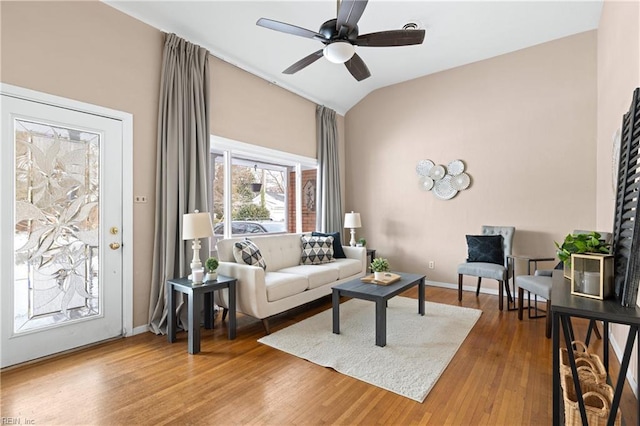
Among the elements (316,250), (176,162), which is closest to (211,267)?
(176,162)

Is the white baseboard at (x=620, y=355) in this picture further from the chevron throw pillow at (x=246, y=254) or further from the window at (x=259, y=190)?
the window at (x=259, y=190)

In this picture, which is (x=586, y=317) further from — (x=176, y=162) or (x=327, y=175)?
(x=327, y=175)

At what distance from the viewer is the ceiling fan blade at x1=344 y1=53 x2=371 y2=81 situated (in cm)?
300

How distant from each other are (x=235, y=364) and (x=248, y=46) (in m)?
3.55

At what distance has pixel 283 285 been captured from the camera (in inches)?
133

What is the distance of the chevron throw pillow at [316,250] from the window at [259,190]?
2.51ft

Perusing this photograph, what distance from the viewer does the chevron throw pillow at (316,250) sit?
14.6 feet

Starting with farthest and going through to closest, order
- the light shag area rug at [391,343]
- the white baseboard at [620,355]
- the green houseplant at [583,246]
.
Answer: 1. the light shag area rug at [391,343]
2. the white baseboard at [620,355]
3. the green houseplant at [583,246]

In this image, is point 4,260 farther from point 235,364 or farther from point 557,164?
point 557,164

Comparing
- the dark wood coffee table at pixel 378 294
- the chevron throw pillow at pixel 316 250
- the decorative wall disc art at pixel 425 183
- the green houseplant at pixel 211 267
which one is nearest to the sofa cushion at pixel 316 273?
the chevron throw pillow at pixel 316 250

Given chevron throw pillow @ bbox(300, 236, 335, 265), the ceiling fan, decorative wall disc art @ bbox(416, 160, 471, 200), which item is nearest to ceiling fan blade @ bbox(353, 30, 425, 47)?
the ceiling fan

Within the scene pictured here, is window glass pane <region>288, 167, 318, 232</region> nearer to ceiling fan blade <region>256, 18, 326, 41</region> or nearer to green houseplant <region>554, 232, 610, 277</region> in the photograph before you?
→ ceiling fan blade <region>256, 18, 326, 41</region>

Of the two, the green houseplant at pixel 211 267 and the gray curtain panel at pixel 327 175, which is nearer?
the green houseplant at pixel 211 267

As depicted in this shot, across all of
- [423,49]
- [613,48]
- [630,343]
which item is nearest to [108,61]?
[423,49]
